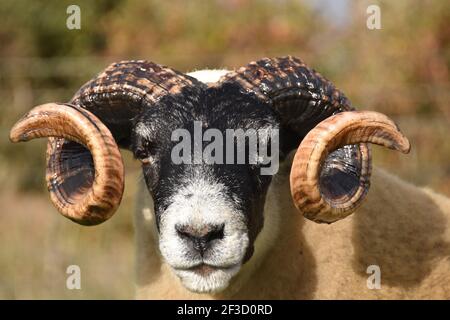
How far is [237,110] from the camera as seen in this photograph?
4027 millimetres

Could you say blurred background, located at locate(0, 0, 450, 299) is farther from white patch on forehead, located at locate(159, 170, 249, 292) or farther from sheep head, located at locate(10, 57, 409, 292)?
white patch on forehead, located at locate(159, 170, 249, 292)

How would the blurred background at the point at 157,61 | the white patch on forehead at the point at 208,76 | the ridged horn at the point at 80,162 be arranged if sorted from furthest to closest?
the blurred background at the point at 157,61 → the white patch on forehead at the point at 208,76 → the ridged horn at the point at 80,162

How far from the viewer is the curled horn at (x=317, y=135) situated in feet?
12.4

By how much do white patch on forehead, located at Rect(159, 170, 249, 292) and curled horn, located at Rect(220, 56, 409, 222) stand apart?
364 mm

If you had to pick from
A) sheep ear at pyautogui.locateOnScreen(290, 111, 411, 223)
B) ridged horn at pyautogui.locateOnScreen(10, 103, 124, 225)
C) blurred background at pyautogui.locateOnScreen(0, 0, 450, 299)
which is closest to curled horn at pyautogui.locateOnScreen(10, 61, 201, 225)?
ridged horn at pyautogui.locateOnScreen(10, 103, 124, 225)

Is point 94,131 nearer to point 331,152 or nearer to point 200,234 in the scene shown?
point 200,234

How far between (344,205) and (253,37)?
45.9 feet

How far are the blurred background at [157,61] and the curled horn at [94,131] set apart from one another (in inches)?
100

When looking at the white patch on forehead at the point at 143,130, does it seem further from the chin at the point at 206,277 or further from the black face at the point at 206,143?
the chin at the point at 206,277

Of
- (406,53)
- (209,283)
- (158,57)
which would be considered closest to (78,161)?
(209,283)

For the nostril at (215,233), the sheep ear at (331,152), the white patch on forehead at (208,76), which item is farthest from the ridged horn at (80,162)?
the sheep ear at (331,152)

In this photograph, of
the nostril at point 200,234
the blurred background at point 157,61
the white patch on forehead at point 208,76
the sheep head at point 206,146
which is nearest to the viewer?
the nostril at point 200,234

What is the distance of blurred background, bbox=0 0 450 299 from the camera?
912 cm

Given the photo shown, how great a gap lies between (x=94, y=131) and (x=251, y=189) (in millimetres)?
880
